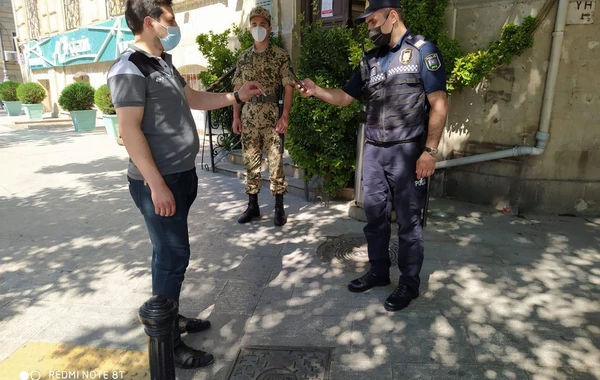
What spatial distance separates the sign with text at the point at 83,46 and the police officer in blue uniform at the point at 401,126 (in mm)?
Answer: 12252

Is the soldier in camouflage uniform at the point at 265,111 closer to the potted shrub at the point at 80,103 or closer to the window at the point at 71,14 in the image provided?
the potted shrub at the point at 80,103

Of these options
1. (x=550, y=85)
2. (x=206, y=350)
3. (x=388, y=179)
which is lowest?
(x=206, y=350)

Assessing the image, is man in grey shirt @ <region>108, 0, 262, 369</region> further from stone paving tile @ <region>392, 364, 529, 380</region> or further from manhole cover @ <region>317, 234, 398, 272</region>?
manhole cover @ <region>317, 234, 398, 272</region>

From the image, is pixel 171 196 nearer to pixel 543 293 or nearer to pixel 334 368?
pixel 334 368

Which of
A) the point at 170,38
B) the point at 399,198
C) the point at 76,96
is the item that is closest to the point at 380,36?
the point at 399,198

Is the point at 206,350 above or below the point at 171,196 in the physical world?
below

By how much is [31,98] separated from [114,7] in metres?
4.90

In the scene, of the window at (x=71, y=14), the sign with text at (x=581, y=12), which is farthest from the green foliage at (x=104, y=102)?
the sign with text at (x=581, y=12)

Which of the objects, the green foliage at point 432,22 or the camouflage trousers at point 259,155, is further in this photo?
the green foliage at point 432,22

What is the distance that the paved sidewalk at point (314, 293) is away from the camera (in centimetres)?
253

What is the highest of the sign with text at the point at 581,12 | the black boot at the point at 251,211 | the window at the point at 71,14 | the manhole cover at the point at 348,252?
the window at the point at 71,14

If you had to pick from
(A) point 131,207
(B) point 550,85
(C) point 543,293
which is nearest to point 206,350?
(C) point 543,293

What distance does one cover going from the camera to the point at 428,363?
8.02 ft

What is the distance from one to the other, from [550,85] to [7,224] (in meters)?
6.44
